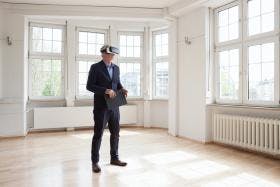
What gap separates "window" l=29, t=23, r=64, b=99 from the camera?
6285mm

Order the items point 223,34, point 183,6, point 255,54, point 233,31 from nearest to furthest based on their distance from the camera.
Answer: point 255,54
point 233,31
point 223,34
point 183,6

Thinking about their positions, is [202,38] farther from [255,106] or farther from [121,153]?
[121,153]

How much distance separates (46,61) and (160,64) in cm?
293

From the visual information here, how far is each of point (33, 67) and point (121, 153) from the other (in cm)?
356

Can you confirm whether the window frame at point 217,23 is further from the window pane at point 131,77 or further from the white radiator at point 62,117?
the white radiator at point 62,117

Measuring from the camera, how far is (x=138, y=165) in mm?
3484

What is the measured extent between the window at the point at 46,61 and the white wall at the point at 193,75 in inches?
120

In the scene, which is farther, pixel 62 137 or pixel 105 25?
pixel 105 25

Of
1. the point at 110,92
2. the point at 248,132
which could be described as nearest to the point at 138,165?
the point at 110,92

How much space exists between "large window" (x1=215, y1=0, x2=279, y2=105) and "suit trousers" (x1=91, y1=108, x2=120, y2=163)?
8.06 ft

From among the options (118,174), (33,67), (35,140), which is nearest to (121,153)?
(118,174)

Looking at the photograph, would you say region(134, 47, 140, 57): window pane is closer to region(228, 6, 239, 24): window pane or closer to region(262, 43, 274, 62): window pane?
region(228, 6, 239, 24): window pane

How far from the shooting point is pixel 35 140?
529cm

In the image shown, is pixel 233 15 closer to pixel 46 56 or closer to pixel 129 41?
pixel 129 41
